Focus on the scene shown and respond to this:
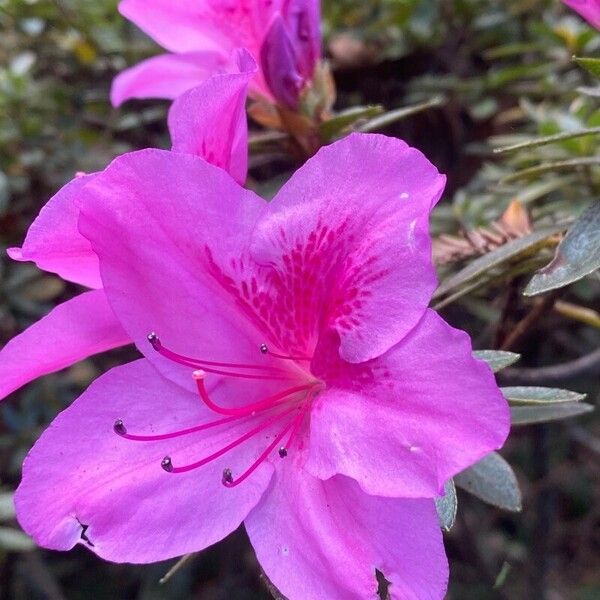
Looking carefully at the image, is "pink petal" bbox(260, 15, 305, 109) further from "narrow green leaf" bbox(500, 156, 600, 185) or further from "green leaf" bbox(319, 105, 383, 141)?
"narrow green leaf" bbox(500, 156, 600, 185)

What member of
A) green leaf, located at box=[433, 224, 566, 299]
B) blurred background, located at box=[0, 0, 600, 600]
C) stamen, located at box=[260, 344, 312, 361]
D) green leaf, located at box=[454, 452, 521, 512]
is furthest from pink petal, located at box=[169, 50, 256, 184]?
blurred background, located at box=[0, 0, 600, 600]

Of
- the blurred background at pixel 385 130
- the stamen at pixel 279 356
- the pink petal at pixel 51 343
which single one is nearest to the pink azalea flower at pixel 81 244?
the pink petal at pixel 51 343

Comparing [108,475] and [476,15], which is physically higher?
[108,475]

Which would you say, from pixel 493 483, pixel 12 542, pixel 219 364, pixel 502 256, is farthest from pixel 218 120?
pixel 12 542

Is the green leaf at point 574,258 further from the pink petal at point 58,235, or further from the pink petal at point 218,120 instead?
the pink petal at point 58,235

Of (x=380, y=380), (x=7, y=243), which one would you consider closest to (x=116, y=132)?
(x=7, y=243)

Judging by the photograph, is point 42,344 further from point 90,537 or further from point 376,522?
point 376,522
